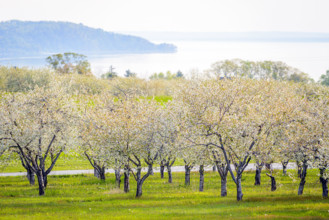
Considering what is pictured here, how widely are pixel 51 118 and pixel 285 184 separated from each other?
26.6 metres

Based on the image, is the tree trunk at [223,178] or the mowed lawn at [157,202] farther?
the tree trunk at [223,178]

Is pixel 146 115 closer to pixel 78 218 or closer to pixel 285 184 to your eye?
pixel 78 218

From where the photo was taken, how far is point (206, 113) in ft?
102

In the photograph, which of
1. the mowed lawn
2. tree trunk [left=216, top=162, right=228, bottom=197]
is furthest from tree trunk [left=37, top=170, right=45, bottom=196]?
tree trunk [left=216, top=162, right=228, bottom=197]

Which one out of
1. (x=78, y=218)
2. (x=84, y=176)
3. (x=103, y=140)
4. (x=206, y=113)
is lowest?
(x=84, y=176)

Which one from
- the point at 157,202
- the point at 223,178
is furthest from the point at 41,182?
the point at 223,178

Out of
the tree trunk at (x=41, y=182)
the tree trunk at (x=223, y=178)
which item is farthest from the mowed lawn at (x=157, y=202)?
the tree trunk at (x=41, y=182)

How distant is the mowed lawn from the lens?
26281 millimetres

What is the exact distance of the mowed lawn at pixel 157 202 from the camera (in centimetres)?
2628

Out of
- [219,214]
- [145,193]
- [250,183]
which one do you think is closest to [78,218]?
[219,214]

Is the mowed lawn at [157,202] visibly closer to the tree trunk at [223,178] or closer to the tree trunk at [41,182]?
the tree trunk at [223,178]

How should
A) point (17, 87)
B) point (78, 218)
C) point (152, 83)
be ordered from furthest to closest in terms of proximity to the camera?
1. point (152, 83)
2. point (17, 87)
3. point (78, 218)

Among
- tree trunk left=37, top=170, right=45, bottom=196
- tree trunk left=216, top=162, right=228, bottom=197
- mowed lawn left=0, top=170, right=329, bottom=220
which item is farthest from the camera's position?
tree trunk left=37, top=170, right=45, bottom=196

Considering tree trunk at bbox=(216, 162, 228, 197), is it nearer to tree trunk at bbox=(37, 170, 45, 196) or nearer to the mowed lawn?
the mowed lawn
